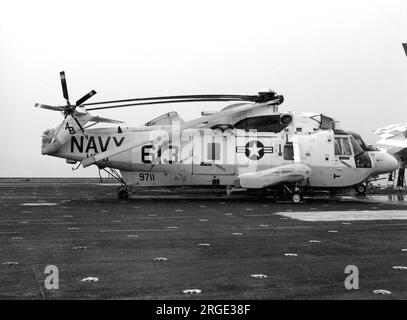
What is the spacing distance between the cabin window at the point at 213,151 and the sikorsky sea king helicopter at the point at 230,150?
49 mm

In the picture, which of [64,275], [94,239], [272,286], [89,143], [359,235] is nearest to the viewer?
[272,286]

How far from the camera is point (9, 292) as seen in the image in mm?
8078

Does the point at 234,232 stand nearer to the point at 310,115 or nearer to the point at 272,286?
the point at 272,286

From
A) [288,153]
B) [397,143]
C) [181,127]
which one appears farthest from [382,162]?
[181,127]

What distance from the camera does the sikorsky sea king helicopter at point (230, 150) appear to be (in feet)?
83.6

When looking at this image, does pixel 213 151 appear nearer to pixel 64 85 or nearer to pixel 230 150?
pixel 230 150

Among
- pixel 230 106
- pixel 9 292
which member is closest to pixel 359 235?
pixel 9 292

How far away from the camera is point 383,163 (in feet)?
90.8

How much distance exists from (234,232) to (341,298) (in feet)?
23.8

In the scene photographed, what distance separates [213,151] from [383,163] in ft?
28.6

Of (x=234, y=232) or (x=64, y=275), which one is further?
(x=234, y=232)

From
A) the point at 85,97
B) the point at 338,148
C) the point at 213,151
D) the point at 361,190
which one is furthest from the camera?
the point at 361,190

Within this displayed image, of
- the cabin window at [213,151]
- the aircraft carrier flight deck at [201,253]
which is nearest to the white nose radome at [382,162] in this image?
the aircraft carrier flight deck at [201,253]

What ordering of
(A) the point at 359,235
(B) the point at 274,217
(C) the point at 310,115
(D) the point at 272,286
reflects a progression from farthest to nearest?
1. (C) the point at 310,115
2. (B) the point at 274,217
3. (A) the point at 359,235
4. (D) the point at 272,286
